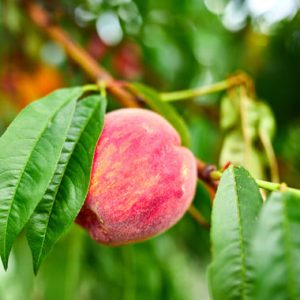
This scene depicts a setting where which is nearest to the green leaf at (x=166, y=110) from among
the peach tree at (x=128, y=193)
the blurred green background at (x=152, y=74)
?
the peach tree at (x=128, y=193)

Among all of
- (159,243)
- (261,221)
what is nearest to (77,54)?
(159,243)

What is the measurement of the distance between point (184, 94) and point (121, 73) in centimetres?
65

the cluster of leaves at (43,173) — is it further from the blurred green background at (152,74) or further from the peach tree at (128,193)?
the blurred green background at (152,74)

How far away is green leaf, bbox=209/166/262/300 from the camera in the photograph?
1.66 ft

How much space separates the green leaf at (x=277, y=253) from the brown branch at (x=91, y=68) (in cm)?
27

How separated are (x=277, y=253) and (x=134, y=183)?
249mm

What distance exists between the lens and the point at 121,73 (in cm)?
159

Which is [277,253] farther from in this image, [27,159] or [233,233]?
[27,159]

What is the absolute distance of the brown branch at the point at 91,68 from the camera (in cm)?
81

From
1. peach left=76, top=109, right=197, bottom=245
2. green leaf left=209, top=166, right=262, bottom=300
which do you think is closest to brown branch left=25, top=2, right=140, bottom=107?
peach left=76, top=109, right=197, bottom=245

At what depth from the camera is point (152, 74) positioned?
5.52ft

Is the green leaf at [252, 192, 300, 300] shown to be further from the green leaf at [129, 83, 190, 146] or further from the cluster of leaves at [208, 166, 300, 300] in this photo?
the green leaf at [129, 83, 190, 146]

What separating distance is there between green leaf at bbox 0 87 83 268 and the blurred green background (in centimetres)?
67

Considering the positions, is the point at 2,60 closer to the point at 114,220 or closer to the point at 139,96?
the point at 139,96
